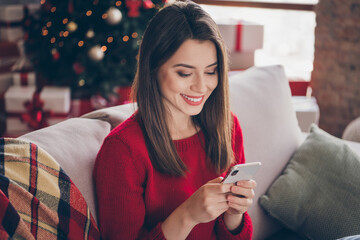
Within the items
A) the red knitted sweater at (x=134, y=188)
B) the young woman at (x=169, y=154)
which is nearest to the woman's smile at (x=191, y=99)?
the young woman at (x=169, y=154)

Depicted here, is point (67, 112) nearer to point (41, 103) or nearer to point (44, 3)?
point (41, 103)

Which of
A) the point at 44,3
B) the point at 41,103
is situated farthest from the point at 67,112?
the point at 44,3

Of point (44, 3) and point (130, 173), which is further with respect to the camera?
point (44, 3)

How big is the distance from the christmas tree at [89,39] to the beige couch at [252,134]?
1.26 meters

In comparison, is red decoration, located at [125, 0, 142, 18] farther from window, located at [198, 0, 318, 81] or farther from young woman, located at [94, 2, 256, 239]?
young woman, located at [94, 2, 256, 239]

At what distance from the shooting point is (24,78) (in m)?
3.21

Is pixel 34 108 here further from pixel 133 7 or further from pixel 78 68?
pixel 133 7

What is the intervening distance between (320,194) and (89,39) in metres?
1.90

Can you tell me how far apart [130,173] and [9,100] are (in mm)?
2152

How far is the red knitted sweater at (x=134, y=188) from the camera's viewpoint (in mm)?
1104

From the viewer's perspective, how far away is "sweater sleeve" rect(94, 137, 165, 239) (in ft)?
3.61

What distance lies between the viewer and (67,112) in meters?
3.08

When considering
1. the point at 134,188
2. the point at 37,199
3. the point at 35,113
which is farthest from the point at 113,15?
the point at 37,199

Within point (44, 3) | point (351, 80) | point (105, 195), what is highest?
point (44, 3)
